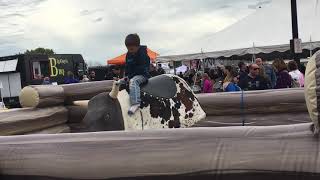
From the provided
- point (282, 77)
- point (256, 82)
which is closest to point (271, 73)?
point (282, 77)

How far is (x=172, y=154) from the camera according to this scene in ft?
8.93

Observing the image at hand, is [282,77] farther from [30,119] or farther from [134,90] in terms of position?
[30,119]

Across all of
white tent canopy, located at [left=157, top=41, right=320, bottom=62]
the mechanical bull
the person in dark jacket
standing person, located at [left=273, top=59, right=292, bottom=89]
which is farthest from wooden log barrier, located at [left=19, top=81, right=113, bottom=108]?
white tent canopy, located at [left=157, top=41, right=320, bottom=62]

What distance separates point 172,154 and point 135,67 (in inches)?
154

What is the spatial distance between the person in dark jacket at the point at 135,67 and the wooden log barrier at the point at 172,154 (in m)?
3.12

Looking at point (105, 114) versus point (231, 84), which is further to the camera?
point (231, 84)

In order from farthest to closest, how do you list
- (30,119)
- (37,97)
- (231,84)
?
(231,84) → (37,97) → (30,119)

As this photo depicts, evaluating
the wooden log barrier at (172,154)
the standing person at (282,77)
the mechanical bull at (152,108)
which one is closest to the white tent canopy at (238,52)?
the standing person at (282,77)

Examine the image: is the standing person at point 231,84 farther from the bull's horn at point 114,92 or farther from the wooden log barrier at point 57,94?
the bull's horn at point 114,92

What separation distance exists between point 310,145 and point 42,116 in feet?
19.1

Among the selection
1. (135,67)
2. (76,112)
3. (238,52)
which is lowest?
(76,112)

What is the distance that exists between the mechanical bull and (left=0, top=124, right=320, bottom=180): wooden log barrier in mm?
2725

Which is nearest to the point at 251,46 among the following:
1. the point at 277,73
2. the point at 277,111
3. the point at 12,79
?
the point at 277,73

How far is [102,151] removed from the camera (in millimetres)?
2840
